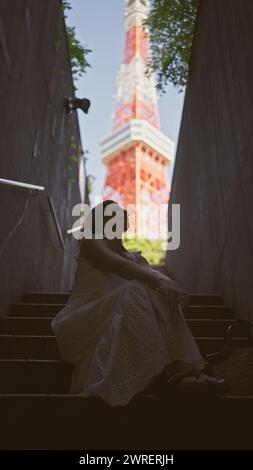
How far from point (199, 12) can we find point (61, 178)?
9.91 ft

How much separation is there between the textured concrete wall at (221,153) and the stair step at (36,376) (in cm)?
147

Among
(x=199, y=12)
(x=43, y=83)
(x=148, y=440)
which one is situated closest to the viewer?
(x=148, y=440)

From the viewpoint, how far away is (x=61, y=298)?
3.78 meters

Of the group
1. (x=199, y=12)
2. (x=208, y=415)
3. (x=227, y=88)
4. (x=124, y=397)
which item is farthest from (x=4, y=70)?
(x=199, y=12)

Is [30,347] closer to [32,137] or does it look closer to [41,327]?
[41,327]

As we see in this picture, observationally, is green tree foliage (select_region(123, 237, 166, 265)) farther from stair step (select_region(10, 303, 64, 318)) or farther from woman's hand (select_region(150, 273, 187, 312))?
woman's hand (select_region(150, 273, 187, 312))

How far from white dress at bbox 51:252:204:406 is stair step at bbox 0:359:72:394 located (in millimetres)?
249

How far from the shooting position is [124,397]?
1.60 meters

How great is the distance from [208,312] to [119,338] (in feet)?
6.11

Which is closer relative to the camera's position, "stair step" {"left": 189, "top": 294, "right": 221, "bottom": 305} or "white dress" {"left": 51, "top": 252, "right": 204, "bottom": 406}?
"white dress" {"left": 51, "top": 252, "right": 204, "bottom": 406}

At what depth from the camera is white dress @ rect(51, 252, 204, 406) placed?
64.6 inches

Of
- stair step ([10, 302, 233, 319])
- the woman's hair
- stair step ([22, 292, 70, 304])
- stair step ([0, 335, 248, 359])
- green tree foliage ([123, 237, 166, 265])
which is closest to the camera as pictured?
the woman's hair

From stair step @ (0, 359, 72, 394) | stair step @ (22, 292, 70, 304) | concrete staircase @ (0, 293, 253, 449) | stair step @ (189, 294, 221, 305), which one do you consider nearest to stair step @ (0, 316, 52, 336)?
stair step @ (0, 359, 72, 394)
